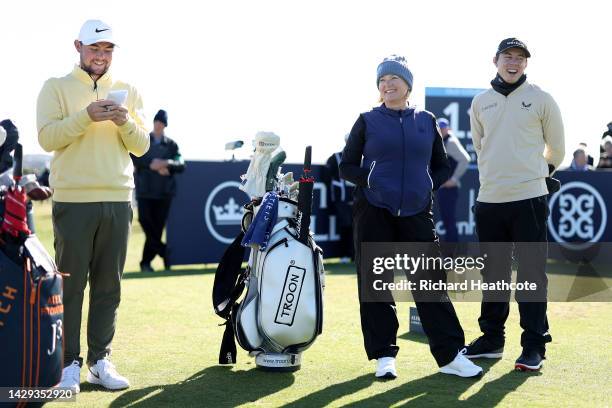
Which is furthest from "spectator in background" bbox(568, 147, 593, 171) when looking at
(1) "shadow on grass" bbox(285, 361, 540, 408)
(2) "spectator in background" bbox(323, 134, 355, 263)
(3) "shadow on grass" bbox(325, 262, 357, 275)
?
(1) "shadow on grass" bbox(285, 361, 540, 408)

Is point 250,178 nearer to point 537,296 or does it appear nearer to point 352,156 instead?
point 352,156

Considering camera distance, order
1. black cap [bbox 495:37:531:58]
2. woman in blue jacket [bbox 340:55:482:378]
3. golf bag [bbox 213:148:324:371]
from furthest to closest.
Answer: black cap [bbox 495:37:531:58]
golf bag [bbox 213:148:324:371]
woman in blue jacket [bbox 340:55:482:378]

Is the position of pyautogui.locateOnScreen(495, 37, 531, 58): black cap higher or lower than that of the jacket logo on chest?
higher

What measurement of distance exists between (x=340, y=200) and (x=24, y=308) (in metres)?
9.37

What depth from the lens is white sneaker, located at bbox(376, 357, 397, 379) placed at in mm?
5363

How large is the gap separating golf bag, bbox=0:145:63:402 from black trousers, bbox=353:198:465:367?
197 centimetres

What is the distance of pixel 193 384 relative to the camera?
208 inches

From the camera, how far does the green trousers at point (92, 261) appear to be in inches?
198

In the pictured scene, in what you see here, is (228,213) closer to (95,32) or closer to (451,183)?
(451,183)

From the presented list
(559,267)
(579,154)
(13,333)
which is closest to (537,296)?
(13,333)

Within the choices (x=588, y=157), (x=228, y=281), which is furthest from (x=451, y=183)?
(x=228, y=281)

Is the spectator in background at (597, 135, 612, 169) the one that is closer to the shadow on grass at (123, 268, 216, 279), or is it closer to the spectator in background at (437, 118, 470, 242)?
the spectator in background at (437, 118, 470, 242)

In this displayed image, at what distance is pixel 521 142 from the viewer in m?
5.78

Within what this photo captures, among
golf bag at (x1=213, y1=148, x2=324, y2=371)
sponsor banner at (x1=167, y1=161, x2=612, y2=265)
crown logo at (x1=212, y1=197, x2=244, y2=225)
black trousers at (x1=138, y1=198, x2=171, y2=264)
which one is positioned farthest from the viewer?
crown logo at (x1=212, y1=197, x2=244, y2=225)
